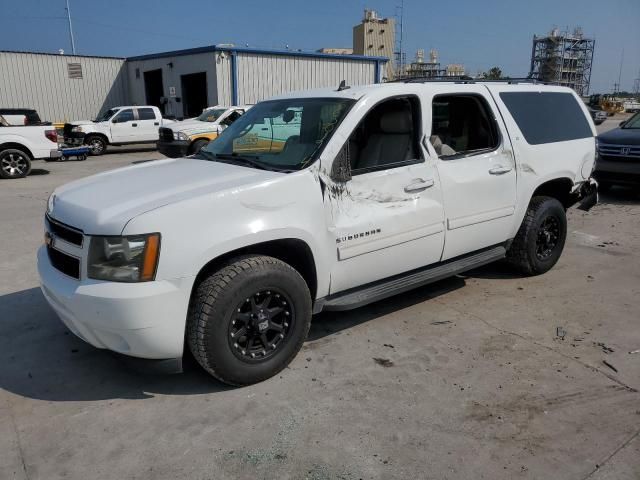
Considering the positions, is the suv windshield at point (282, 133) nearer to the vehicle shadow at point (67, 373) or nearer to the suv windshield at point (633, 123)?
the vehicle shadow at point (67, 373)

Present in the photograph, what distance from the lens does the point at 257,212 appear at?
3.15 metres

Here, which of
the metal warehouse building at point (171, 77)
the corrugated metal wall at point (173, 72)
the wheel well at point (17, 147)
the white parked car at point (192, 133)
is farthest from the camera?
A: the metal warehouse building at point (171, 77)

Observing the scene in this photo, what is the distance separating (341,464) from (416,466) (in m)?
0.38

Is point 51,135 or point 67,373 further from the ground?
point 51,135

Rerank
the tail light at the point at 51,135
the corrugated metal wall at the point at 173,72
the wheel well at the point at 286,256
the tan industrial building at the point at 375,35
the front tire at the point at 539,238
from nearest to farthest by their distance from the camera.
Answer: the wheel well at the point at 286,256 < the front tire at the point at 539,238 < the tail light at the point at 51,135 < the corrugated metal wall at the point at 173,72 < the tan industrial building at the point at 375,35

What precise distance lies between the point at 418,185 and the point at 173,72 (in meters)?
23.6

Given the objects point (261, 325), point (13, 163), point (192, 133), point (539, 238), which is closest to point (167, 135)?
point (192, 133)

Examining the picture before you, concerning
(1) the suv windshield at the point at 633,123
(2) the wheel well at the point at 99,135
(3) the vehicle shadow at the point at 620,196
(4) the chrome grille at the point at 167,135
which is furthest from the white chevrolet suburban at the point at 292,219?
(2) the wheel well at the point at 99,135

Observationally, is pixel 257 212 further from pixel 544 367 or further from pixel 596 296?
pixel 596 296

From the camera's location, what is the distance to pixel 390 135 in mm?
4023

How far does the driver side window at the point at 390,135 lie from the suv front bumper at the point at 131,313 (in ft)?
5.67

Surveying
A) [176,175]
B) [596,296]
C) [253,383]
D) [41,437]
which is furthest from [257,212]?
[596,296]

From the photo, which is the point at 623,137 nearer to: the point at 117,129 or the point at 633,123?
the point at 633,123

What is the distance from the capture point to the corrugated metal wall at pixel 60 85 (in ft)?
79.3
